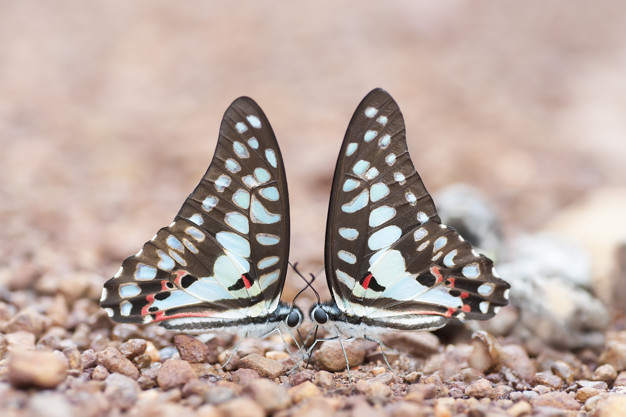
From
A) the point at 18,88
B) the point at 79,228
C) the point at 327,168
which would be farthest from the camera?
the point at 18,88

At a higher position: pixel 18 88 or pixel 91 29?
pixel 91 29

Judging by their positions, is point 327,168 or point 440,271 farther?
point 327,168

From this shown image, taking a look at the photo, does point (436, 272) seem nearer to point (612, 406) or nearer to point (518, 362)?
point (518, 362)

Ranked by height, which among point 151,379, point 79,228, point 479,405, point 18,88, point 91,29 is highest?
point 91,29

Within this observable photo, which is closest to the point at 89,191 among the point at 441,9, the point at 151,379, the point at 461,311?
the point at 151,379

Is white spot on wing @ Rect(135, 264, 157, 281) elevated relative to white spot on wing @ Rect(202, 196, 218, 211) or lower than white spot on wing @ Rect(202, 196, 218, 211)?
lower

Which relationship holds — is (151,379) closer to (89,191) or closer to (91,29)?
(89,191)

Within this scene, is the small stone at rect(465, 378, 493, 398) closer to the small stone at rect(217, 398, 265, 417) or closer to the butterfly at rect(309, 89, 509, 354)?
the butterfly at rect(309, 89, 509, 354)

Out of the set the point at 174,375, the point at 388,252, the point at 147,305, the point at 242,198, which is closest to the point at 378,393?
the point at 388,252

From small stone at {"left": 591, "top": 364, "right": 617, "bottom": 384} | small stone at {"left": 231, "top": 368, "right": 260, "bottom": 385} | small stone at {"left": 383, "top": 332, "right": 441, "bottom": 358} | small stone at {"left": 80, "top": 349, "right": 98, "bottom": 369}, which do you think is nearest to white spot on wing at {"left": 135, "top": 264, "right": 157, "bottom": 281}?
small stone at {"left": 80, "top": 349, "right": 98, "bottom": 369}
